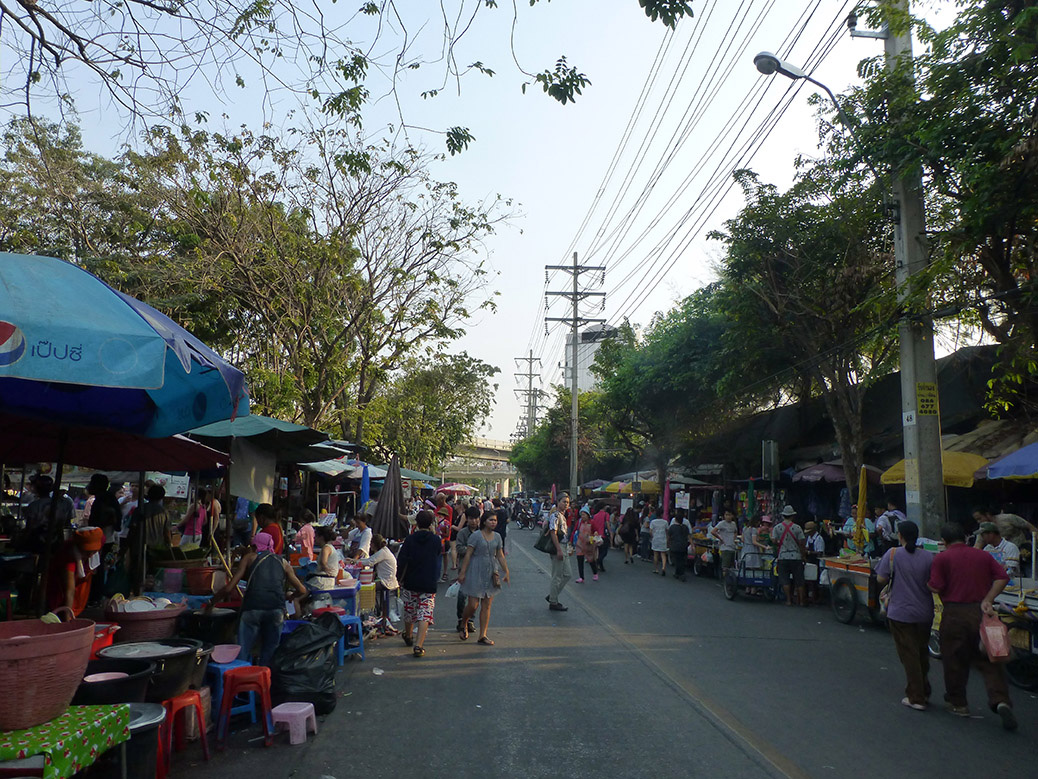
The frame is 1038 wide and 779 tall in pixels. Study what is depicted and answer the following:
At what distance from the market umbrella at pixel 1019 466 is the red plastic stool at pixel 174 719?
11077 mm

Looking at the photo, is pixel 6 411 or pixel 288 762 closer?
pixel 288 762

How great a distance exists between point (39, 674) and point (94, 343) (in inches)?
64.8

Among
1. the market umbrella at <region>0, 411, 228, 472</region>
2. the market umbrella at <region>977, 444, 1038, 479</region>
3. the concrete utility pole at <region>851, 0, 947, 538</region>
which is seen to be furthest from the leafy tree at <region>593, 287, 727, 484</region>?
the market umbrella at <region>0, 411, 228, 472</region>

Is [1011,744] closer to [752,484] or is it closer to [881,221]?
[881,221]

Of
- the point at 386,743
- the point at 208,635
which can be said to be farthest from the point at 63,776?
the point at 208,635

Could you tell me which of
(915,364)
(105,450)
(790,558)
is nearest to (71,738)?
(105,450)

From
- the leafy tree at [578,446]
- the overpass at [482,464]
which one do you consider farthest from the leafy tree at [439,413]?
the overpass at [482,464]

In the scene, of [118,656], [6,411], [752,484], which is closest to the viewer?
[118,656]

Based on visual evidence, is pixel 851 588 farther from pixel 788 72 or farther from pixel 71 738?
pixel 71 738

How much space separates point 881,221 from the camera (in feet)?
54.4

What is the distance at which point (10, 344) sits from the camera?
3893mm

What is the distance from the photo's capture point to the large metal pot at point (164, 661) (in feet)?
16.9

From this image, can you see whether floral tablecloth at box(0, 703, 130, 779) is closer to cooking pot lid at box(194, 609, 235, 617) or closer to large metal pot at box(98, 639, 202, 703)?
large metal pot at box(98, 639, 202, 703)

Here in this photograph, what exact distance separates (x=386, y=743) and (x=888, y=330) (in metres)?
10.0
